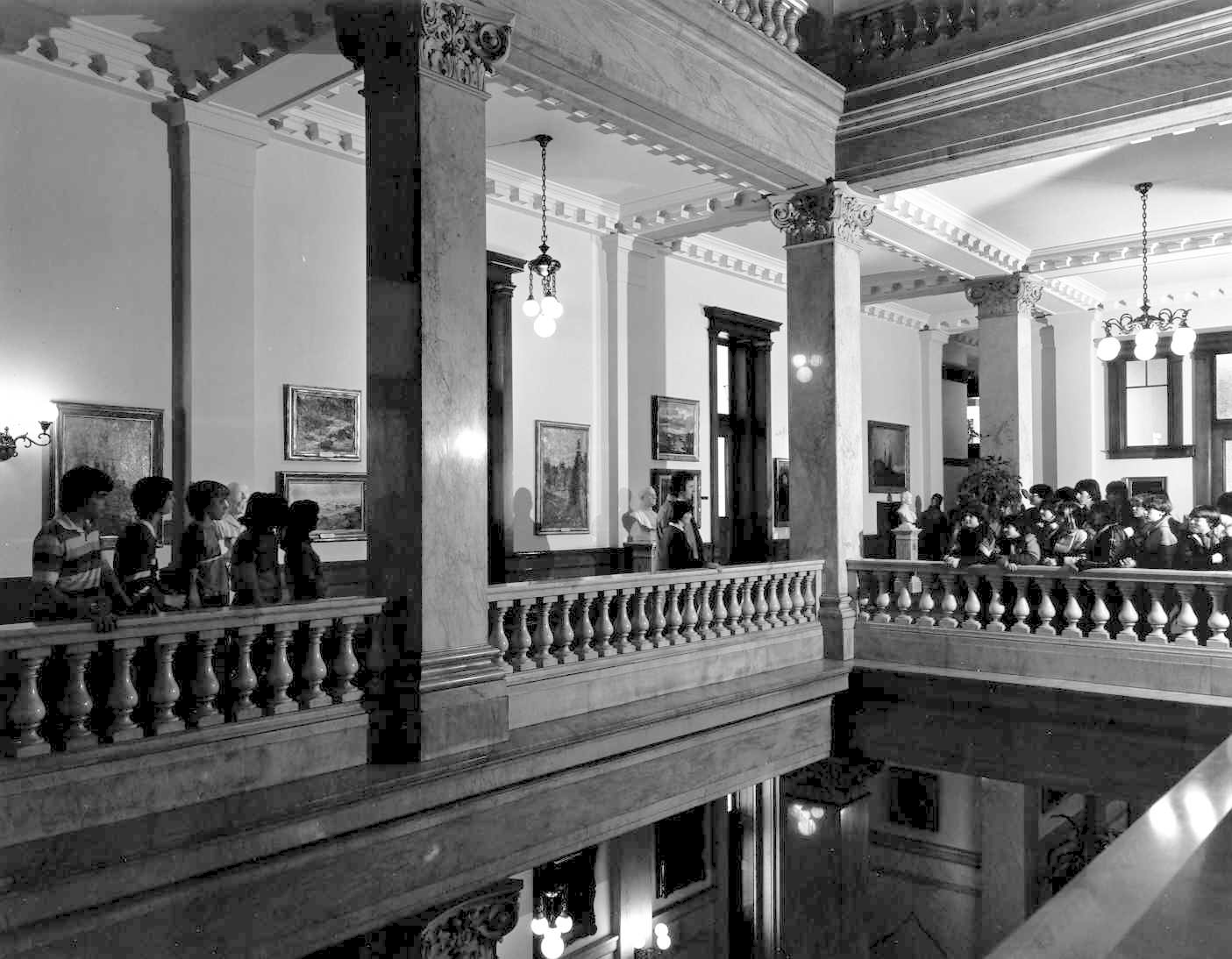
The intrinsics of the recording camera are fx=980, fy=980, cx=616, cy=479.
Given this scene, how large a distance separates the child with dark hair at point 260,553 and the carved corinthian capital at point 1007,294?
11.7m

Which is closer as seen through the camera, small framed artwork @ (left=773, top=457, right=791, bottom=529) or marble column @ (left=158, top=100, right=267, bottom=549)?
marble column @ (left=158, top=100, right=267, bottom=549)

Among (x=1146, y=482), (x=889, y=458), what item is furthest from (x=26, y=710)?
(x=1146, y=482)

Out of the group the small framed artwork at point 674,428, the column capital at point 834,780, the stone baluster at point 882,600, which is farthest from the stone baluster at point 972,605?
the small framed artwork at point 674,428

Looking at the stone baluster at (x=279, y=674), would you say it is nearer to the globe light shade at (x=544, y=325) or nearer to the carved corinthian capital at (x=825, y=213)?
the globe light shade at (x=544, y=325)

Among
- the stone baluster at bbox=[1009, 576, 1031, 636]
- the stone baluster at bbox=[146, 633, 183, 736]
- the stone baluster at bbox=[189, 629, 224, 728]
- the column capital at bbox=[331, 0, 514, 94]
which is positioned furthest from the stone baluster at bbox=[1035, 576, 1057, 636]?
the stone baluster at bbox=[146, 633, 183, 736]

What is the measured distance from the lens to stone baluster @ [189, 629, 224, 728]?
17.1ft

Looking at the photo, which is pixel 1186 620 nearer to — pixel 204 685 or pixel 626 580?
pixel 626 580

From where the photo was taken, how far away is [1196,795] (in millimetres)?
2539

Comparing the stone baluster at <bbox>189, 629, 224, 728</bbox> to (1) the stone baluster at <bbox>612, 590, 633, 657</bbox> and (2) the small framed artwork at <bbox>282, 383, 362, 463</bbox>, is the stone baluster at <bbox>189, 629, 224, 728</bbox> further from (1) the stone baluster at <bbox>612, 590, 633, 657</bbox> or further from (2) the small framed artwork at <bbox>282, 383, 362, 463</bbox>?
(2) the small framed artwork at <bbox>282, 383, 362, 463</bbox>

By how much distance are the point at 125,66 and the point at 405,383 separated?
14.3 feet

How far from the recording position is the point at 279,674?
5570 millimetres

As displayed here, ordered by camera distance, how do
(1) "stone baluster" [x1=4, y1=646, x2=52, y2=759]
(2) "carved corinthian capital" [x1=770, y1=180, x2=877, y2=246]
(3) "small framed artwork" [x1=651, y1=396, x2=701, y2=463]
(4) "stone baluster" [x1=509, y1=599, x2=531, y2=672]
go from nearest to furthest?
(1) "stone baluster" [x1=4, y1=646, x2=52, y2=759] < (4) "stone baluster" [x1=509, y1=599, x2=531, y2=672] < (2) "carved corinthian capital" [x1=770, y1=180, x2=877, y2=246] < (3) "small framed artwork" [x1=651, y1=396, x2=701, y2=463]

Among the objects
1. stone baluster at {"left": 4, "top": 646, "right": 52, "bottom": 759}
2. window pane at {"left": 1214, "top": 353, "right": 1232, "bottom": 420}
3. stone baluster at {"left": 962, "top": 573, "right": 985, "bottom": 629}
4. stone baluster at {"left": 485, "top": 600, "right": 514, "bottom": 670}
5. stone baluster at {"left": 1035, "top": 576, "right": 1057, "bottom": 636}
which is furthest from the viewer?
window pane at {"left": 1214, "top": 353, "right": 1232, "bottom": 420}

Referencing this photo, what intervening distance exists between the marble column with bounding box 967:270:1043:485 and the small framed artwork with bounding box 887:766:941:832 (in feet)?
19.7
